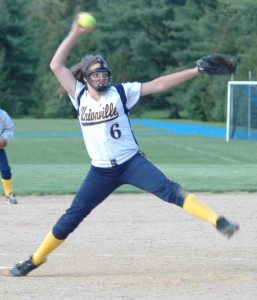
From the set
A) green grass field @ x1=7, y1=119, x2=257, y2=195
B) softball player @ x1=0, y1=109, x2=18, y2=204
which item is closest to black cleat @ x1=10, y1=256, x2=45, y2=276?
softball player @ x1=0, y1=109, x2=18, y2=204

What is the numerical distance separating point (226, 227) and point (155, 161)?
60.6ft

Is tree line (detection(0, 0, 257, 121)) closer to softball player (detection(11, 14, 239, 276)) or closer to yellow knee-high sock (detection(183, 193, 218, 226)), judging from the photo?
softball player (detection(11, 14, 239, 276))

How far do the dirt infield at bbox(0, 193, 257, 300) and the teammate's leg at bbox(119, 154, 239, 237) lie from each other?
54 centimetres

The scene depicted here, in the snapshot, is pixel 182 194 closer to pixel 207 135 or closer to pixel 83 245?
pixel 83 245

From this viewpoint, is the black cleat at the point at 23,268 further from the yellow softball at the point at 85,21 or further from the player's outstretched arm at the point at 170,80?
the yellow softball at the point at 85,21

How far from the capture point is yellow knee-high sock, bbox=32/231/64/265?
28.1 ft

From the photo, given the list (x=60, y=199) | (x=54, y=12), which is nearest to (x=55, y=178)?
(x=60, y=199)

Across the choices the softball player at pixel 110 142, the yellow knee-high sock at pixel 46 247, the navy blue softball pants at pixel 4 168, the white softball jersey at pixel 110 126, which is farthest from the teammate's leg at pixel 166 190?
the navy blue softball pants at pixel 4 168

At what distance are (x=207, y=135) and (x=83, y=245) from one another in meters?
31.5

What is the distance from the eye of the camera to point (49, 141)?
36.8 meters

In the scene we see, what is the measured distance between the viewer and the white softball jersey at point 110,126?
8.24 meters

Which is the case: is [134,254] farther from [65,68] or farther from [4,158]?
[4,158]

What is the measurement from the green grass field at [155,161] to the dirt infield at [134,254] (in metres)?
2.65

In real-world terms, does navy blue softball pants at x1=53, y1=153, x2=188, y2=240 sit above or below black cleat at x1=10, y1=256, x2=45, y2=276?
above
